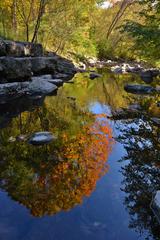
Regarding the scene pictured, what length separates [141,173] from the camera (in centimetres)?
468

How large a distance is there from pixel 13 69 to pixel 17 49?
6.19ft

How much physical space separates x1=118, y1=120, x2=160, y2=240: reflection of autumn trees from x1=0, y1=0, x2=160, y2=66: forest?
5045 mm

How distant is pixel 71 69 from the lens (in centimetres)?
1970

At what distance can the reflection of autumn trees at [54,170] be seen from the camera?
3.91 meters

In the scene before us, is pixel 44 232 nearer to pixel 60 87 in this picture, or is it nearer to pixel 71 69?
pixel 60 87

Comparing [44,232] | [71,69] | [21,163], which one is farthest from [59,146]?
[71,69]

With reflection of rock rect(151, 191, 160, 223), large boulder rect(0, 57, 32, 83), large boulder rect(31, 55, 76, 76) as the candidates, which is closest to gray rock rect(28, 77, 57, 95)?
large boulder rect(0, 57, 32, 83)

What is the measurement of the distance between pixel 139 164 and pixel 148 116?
3571 mm

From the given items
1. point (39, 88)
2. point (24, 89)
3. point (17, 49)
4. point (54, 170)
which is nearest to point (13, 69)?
point (24, 89)

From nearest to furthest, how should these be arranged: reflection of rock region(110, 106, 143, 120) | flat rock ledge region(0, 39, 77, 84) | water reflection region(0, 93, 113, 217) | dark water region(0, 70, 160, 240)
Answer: dark water region(0, 70, 160, 240) < water reflection region(0, 93, 113, 217) < reflection of rock region(110, 106, 143, 120) < flat rock ledge region(0, 39, 77, 84)

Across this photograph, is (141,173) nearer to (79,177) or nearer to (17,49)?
(79,177)

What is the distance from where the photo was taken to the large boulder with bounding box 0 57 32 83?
1060 cm

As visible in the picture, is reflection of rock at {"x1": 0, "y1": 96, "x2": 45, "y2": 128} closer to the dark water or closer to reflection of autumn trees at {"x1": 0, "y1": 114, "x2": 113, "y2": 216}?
the dark water

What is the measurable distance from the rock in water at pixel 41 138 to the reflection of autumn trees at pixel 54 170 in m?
0.14
